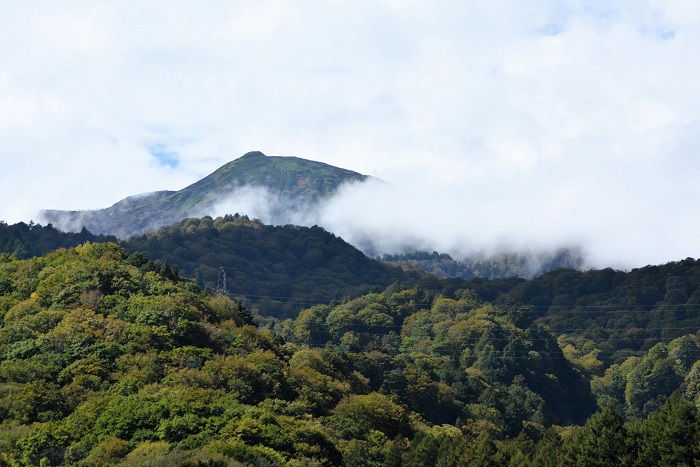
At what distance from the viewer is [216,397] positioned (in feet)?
286

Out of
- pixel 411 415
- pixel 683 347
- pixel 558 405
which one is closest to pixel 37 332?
pixel 411 415

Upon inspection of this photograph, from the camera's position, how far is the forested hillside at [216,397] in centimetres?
7350

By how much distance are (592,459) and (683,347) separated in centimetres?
11808

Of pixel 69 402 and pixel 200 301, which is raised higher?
pixel 200 301

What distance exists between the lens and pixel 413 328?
192500mm

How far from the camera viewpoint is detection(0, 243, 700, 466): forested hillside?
241ft

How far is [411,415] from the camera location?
116 metres

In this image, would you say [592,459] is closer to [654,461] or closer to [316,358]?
[654,461]

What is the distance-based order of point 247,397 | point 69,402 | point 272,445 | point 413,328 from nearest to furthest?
point 272,445
point 69,402
point 247,397
point 413,328

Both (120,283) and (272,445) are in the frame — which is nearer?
(272,445)

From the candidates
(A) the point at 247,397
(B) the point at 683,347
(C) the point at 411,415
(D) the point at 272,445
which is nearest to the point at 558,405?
(B) the point at 683,347

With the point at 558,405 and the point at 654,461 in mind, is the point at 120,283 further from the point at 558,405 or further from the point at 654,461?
the point at 558,405

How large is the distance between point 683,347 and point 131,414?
408 ft

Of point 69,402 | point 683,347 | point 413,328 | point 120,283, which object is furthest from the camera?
point 413,328
